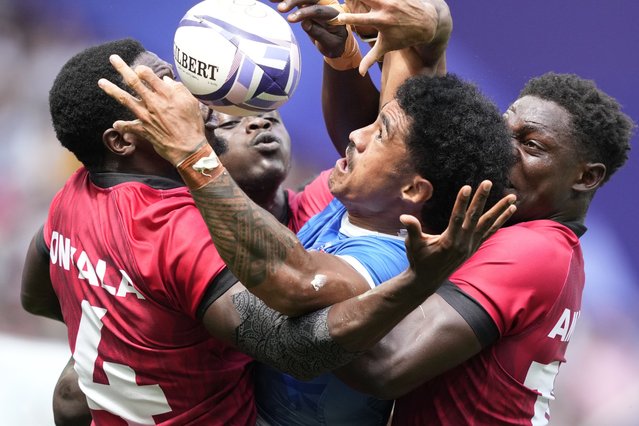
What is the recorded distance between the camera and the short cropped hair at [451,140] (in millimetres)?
3305

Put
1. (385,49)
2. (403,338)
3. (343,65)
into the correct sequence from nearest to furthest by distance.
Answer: (403,338) → (385,49) → (343,65)

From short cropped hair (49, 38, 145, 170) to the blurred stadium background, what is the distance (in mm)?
2280

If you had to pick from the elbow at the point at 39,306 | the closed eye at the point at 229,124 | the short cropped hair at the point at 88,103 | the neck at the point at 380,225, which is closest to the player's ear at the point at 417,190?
the neck at the point at 380,225

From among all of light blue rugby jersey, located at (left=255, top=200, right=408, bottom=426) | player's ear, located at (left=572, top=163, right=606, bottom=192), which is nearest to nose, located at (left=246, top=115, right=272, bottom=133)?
light blue rugby jersey, located at (left=255, top=200, right=408, bottom=426)

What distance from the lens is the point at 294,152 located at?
5996mm

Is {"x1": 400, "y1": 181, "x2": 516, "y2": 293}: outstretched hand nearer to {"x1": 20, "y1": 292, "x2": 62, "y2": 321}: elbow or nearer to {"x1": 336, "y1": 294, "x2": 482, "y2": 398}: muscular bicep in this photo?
{"x1": 336, "y1": 294, "x2": 482, "y2": 398}: muscular bicep

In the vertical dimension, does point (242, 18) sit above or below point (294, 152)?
above

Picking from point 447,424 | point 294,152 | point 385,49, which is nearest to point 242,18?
point 385,49

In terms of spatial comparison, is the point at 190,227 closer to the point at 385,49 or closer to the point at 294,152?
the point at 385,49

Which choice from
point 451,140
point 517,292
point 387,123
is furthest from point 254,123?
point 517,292

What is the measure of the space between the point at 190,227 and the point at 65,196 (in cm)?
80

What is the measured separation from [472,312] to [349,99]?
4.86 feet

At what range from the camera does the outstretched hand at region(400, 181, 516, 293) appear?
2.71m

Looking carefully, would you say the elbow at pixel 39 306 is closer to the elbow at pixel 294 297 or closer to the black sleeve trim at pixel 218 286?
the black sleeve trim at pixel 218 286
